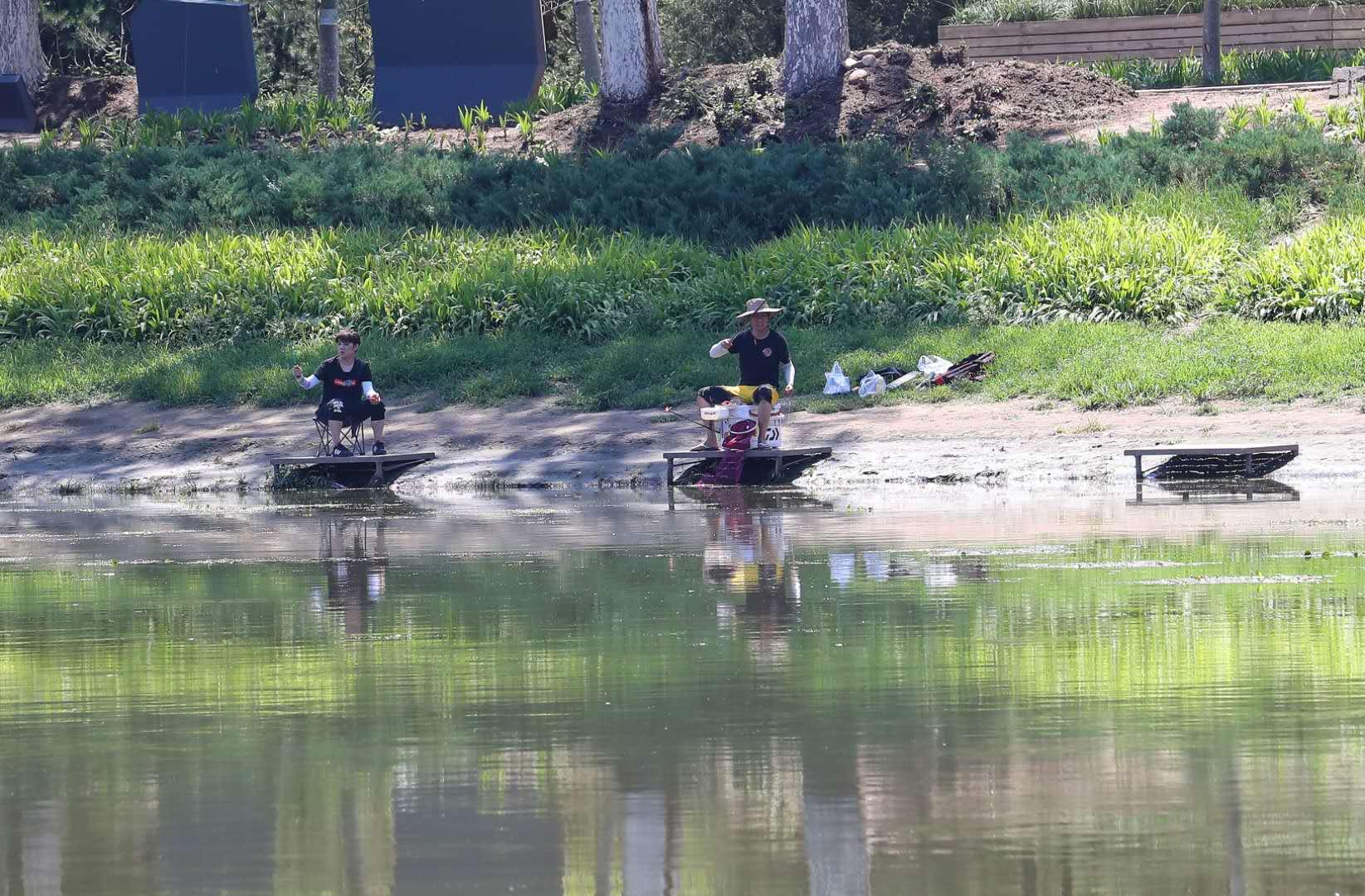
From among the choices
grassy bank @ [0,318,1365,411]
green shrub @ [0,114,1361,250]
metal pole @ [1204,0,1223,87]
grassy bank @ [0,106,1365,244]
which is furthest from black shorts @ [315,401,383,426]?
metal pole @ [1204,0,1223,87]

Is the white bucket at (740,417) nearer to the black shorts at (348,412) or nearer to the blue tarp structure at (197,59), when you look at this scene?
the black shorts at (348,412)

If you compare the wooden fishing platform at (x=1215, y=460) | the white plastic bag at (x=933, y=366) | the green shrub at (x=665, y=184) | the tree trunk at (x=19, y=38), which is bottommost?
the wooden fishing platform at (x=1215, y=460)

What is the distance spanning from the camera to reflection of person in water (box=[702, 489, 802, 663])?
1063 centimetres

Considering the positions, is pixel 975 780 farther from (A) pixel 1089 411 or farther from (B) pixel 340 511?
(A) pixel 1089 411

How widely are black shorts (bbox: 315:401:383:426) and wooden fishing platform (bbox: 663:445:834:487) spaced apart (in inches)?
120

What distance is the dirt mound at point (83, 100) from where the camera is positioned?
139 feet

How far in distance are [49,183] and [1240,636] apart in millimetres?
29519

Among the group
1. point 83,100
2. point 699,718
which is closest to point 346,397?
point 699,718

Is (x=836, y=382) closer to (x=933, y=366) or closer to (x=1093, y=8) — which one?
(x=933, y=366)

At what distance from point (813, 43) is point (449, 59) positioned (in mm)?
7187

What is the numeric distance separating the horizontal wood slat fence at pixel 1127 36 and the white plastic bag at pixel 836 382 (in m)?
16.9

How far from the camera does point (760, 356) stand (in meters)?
21.0

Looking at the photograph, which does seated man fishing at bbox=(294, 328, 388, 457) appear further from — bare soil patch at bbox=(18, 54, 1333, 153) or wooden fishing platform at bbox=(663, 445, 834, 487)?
bare soil patch at bbox=(18, 54, 1333, 153)

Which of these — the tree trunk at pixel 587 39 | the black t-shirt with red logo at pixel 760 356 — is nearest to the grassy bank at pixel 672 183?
the tree trunk at pixel 587 39
